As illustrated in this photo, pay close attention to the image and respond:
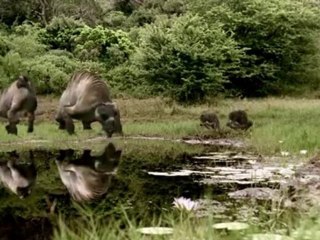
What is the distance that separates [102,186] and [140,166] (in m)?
2.63

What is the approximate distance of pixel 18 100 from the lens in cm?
1590

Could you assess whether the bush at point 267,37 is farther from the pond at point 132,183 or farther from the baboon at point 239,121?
the pond at point 132,183

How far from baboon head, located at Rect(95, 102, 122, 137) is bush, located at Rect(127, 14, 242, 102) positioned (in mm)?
8358

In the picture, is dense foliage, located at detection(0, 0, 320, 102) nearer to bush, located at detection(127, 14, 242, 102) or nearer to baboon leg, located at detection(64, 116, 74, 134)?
bush, located at detection(127, 14, 242, 102)

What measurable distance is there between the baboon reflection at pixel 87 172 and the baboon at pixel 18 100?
1.14 m

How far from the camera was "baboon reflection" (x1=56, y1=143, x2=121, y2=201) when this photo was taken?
425 inches

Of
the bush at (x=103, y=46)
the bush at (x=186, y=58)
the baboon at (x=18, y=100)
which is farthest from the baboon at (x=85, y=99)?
the bush at (x=103, y=46)

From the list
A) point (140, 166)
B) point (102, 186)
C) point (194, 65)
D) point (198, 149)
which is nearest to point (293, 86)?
point (194, 65)

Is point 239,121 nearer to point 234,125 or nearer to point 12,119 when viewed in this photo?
point 234,125

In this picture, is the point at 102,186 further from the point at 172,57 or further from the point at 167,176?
the point at 172,57

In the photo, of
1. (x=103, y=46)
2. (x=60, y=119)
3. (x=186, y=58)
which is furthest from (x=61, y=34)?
(x=60, y=119)

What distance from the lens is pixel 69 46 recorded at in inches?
1270

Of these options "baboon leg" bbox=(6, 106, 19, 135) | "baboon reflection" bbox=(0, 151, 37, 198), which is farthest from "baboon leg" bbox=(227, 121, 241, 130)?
"baboon reflection" bbox=(0, 151, 37, 198)

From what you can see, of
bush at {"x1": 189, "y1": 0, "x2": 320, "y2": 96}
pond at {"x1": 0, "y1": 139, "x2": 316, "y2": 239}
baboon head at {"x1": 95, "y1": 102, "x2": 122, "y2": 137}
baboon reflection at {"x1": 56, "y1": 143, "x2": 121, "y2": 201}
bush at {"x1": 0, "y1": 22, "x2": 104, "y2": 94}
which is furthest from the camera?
bush at {"x1": 189, "y1": 0, "x2": 320, "y2": 96}
